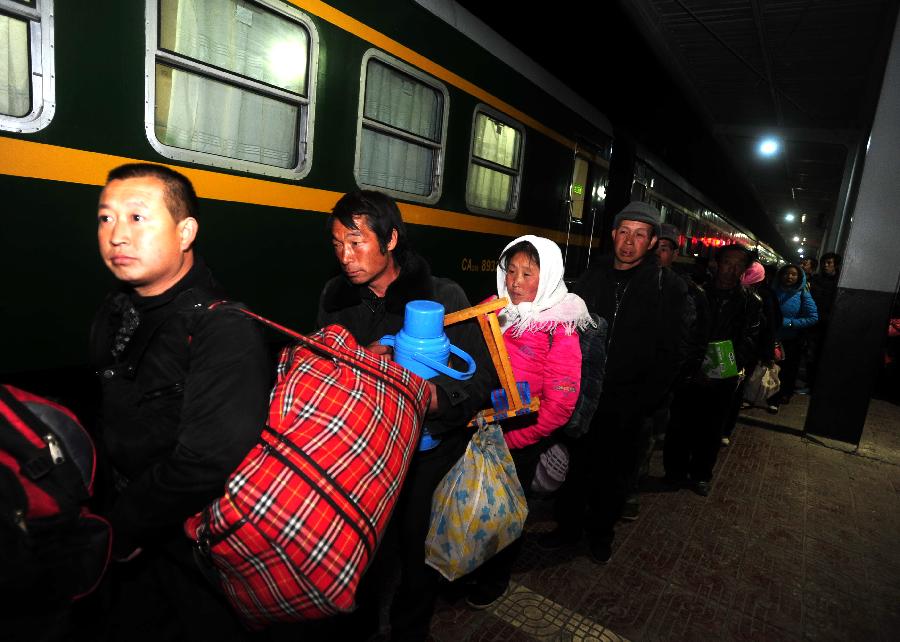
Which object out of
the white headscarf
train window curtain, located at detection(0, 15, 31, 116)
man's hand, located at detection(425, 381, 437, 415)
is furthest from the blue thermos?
train window curtain, located at detection(0, 15, 31, 116)

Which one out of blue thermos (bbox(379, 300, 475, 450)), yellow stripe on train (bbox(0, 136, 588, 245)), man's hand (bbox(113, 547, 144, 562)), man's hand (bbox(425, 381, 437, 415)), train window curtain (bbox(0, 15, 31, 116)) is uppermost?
train window curtain (bbox(0, 15, 31, 116))

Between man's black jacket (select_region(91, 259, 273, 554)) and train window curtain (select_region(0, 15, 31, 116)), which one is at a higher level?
train window curtain (select_region(0, 15, 31, 116))

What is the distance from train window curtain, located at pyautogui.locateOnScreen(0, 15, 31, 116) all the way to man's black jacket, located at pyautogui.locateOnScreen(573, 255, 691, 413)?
2818mm

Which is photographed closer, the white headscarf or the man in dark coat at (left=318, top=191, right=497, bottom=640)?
the man in dark coat at (left=318, top=191, right=497, bottom=640)

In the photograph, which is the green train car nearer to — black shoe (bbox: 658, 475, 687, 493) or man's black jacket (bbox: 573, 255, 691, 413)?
man's black jacket (bbox: 573, 255, 691, 413)

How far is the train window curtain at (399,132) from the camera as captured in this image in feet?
10.6

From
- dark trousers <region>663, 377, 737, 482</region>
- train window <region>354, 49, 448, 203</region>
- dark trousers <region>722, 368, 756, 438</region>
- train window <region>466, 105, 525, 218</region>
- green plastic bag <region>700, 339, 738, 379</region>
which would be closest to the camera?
train window <region>354, 49, 448, 203</region>

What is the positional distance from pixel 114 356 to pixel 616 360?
7.72 feet

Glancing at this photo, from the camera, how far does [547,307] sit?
2.23m

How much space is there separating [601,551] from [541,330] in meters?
1.58

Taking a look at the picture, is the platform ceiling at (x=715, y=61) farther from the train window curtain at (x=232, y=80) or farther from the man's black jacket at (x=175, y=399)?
the man's black jacket at (x=175, y=399)

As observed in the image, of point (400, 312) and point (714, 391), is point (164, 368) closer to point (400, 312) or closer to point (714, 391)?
point (400, 312)

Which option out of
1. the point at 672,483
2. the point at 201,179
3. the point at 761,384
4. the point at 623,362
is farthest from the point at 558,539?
the point at 761,384

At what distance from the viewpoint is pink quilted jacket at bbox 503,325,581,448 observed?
7.32ft
